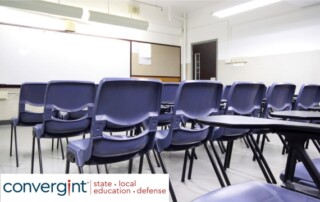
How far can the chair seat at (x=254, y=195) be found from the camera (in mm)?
698

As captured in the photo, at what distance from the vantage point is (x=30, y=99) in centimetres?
252

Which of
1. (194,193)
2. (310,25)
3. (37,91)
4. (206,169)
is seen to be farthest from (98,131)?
(310,25)

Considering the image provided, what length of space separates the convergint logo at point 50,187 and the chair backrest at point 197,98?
0.72m

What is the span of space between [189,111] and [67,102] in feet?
3.49

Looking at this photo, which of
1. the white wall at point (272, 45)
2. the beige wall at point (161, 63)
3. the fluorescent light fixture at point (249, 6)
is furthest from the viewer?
the beige wall at point (161, 63)

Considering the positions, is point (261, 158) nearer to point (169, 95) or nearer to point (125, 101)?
point (169, 95)

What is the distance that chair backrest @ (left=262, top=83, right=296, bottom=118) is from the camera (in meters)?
2.22

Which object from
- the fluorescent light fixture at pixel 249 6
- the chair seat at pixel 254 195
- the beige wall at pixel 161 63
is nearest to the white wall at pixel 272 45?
the fluorescent light fixture at pixel 249 6

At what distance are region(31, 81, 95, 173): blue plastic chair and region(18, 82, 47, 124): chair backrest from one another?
56cm

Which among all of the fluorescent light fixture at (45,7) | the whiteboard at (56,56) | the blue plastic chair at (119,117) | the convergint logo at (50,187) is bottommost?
the convergint logo at (50,187)

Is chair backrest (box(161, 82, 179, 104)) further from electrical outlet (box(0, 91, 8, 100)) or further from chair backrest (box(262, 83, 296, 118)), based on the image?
electrical outlet (box(0, 91, 8, 100))

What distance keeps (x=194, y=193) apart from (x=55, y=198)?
996 millimetres

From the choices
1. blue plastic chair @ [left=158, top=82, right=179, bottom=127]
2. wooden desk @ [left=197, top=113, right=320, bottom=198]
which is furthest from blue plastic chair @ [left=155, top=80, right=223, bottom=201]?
blue plastic chair @ [left=158, top=82, right=179, bottom=127]

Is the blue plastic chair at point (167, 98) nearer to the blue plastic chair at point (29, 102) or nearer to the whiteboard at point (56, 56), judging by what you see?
the blue plastic chair at point (29, 102)
